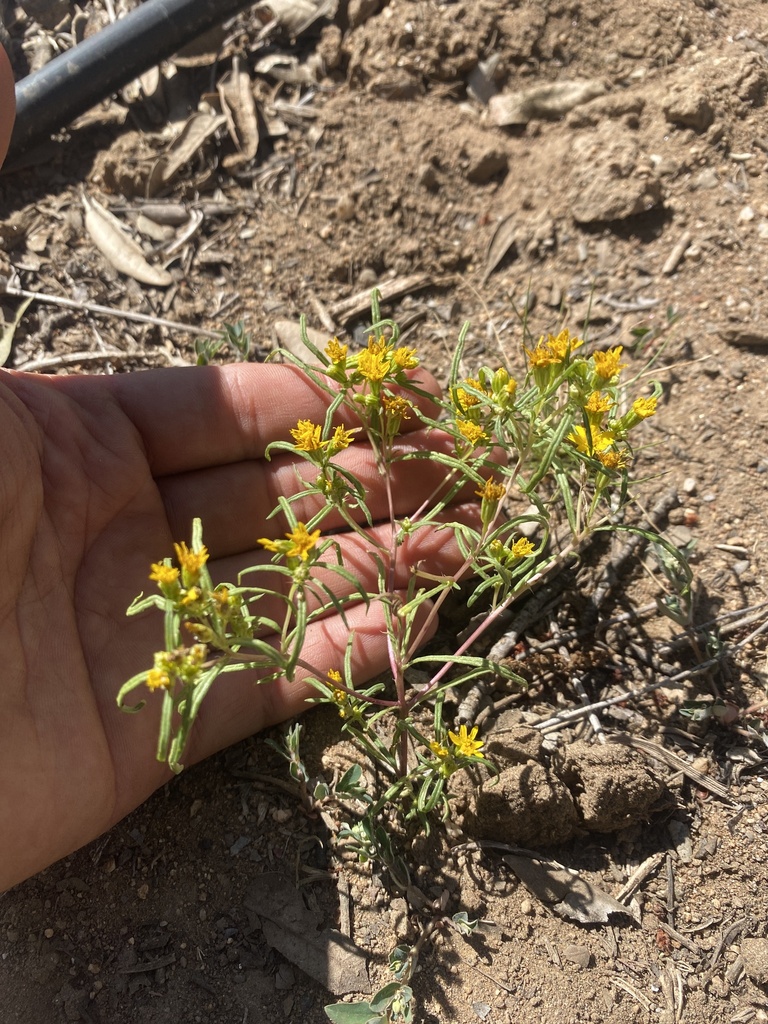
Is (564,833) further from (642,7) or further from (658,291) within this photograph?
(642,7)

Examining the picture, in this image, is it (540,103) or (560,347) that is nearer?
(560,347)

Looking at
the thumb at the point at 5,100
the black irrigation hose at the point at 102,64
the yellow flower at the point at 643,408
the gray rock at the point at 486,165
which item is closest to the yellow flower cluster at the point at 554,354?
the yellow flower at the point at 643,408

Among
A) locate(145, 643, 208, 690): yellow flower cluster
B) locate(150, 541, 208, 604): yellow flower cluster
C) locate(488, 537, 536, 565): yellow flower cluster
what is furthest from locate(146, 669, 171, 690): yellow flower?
locate(488, 537, 536, 565): yellow flower cluster

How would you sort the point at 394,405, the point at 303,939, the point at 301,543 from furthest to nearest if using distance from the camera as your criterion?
1. the point at 394,405
2. the point at 303,939
3. the point at 301,543

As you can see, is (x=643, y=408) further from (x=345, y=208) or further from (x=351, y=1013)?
(x=345, y=208)

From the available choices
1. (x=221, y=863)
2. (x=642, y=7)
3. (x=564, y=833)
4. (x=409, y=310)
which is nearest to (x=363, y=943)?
(x=221, y=863)

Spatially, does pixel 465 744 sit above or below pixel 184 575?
below

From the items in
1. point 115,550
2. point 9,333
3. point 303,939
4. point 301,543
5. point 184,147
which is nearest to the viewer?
point 301,543

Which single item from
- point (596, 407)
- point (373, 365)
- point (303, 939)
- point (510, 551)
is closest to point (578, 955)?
point (303, 939)

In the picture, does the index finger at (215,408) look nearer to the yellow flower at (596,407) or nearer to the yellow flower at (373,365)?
the yellow flower at (373,365)
